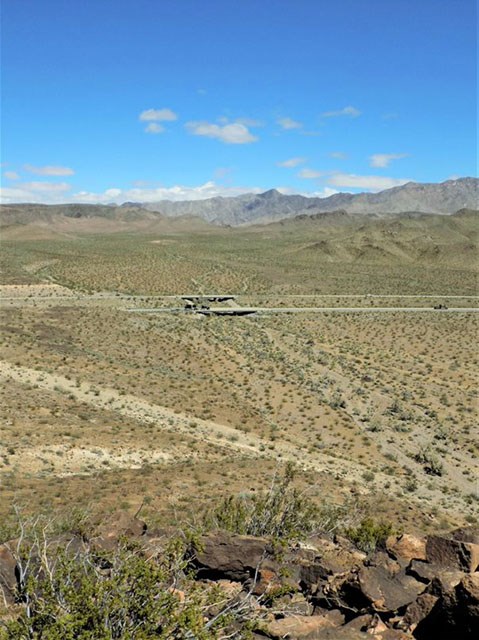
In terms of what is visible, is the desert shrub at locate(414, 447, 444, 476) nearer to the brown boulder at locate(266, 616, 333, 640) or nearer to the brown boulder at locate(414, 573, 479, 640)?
the brown boulder at locate(266, 616, 333, 640)

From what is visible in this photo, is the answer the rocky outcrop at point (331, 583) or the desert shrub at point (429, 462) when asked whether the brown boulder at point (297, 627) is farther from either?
the desert shrub at point (429, 462)

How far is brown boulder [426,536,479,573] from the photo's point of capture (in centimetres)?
768

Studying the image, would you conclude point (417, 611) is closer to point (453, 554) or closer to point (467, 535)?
point (453, 554)

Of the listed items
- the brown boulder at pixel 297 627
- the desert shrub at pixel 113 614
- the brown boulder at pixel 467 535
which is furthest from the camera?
the brown boulder at pixel 467 535

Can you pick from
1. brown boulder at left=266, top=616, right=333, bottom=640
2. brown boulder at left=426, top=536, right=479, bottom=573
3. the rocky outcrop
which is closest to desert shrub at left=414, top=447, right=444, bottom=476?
the rocky outcrop

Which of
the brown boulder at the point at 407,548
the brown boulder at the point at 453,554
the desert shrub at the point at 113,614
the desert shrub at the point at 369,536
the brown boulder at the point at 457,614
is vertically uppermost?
the desert shrub at the point at 113,614

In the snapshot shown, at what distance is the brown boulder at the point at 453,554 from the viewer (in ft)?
25.2

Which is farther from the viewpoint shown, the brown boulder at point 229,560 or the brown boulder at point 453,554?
the brown boulder at point 229,560

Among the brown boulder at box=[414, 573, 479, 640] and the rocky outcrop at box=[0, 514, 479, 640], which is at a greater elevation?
the brown boulder at box=[414, 573, 479, 640]

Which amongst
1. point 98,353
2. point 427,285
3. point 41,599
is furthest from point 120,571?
point 427,285

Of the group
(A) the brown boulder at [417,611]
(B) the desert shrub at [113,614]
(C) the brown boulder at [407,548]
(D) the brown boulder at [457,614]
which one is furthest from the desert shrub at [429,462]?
(B) the desert shrub at [113,614]

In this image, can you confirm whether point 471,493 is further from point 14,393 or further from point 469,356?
point 469,356

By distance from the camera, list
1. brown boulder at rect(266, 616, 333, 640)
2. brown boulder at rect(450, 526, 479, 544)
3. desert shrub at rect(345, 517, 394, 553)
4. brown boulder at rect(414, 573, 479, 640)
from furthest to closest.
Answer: desert shrub at rect(345, 517, 394, 553), brown boulder at rect(450, 526, 479, 544), brown boulder at rect(266, 616, 333, 640), brown boulder at rect(414, 573, 479, 640)

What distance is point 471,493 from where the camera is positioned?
62.7 ft
